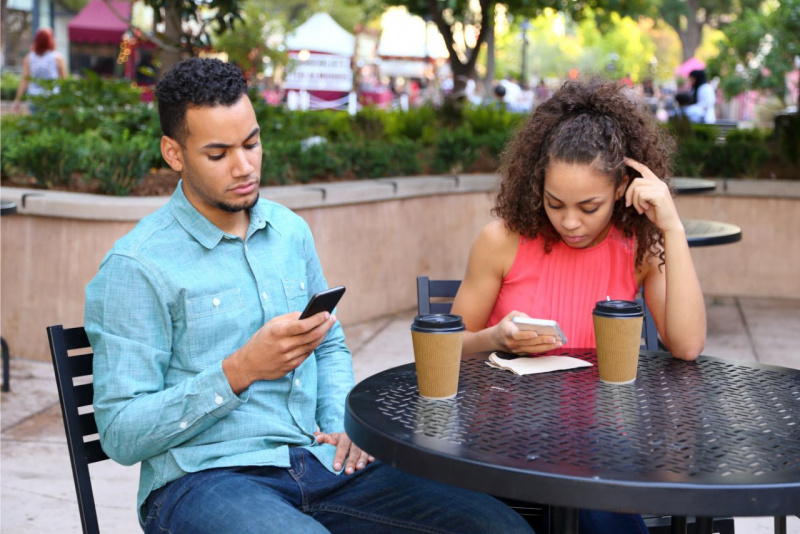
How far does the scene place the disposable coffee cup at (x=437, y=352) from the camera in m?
2.03

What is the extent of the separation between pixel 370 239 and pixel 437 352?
16.3 feet

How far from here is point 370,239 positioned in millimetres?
7012

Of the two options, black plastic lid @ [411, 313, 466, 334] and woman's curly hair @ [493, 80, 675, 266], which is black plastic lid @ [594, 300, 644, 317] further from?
woman's curly hair @ [493, 80, 675, 266]

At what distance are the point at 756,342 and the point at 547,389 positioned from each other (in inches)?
189

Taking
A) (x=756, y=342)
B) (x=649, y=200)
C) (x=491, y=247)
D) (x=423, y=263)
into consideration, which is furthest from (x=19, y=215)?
(x=756, y=342)

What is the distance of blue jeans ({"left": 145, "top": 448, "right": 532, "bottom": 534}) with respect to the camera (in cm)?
200

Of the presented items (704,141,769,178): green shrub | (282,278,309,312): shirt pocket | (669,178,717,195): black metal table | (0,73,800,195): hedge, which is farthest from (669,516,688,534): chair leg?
(704,141,769,178): green shrub

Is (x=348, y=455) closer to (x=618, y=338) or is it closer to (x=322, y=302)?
(x=322, y=302)

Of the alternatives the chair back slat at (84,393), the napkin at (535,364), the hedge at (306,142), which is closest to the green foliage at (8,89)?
the hedge at (306,142)

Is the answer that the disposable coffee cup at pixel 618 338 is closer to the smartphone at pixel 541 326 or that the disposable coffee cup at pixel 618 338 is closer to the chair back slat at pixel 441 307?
the smartphone at pixel 541 326

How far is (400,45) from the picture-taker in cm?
2962

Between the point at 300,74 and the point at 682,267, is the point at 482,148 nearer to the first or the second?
the point at 682,267

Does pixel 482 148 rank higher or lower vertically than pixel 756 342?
higher

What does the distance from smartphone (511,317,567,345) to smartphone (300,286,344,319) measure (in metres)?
0.51
